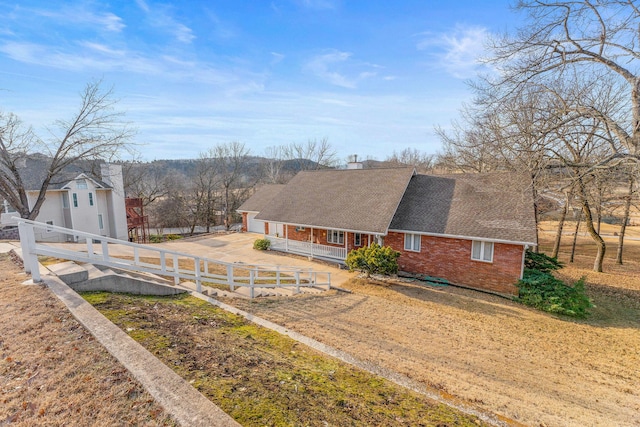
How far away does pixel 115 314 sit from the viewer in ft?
17.7

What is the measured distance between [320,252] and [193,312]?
41.2 ft

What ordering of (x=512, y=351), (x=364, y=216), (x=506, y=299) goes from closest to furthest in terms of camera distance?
(x=512, y=351) < (x=506, y=299) < (x=364, y=216)

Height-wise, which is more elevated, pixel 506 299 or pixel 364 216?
pixel 364 216

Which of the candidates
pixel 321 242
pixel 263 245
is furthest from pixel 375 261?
pixel 263 245

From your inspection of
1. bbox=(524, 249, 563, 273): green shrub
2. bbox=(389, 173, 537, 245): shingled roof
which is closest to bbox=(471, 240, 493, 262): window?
bbox=(389, 173, 537, 245): shingled roof

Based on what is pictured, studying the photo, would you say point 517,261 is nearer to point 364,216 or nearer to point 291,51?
point 364,216

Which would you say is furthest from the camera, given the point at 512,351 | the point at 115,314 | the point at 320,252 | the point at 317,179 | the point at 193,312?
the point at 317,179

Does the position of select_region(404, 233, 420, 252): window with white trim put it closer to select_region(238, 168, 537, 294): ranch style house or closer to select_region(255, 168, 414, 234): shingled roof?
select_region(238, 168, 537, 294): ranch style house

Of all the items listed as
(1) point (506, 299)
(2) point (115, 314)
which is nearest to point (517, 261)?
(1) point (506, 299)

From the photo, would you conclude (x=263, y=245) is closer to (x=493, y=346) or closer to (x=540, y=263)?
(x=493, y=346)

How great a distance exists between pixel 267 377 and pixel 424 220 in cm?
1345

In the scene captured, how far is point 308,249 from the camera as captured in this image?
19.4 meters

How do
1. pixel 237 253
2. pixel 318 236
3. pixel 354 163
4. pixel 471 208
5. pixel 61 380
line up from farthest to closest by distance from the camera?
pixel 354 163 → pixel 237 253 → pixel 318 236 → pixel 471 208 → pixel 61 380

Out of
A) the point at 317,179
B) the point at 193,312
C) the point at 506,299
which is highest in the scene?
the point at 317,179
